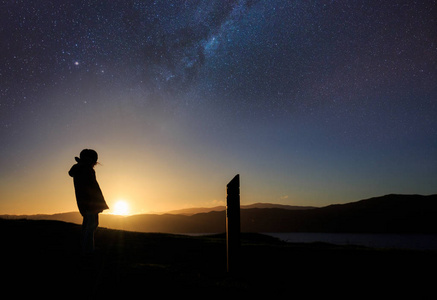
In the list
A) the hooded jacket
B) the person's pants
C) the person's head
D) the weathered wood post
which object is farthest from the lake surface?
the person's head

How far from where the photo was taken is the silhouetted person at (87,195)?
635 cm

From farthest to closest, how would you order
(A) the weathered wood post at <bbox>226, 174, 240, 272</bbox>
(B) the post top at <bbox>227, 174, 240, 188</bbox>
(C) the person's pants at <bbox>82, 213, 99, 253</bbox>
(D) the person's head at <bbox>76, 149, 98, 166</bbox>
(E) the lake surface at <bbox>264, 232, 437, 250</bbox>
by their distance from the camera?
(E) the lake surface at <bbox>264, 232, 437, 250</bbox>, (D) the person's head at <bbox>76, 149, 98, 166</bbox>, (C) the person's pants at <bbox>82, 213, 99, 253</bbox>, (B) the post top at <bbox>227, 174, 240, 188</bbox>, (A) the weathered wood post at <bbox>226, 174, 240, 272</bbox>

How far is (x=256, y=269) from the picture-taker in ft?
22.3

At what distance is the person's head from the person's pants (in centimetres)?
126

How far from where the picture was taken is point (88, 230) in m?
6.34

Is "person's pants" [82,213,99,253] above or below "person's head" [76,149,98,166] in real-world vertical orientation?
below

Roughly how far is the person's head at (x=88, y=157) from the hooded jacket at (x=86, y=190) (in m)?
0.08

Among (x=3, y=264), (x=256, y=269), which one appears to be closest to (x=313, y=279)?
(x=256, y=269)

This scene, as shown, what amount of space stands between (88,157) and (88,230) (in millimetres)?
1740

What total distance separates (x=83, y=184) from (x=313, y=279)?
5.73 meters

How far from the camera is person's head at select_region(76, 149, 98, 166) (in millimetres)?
6566

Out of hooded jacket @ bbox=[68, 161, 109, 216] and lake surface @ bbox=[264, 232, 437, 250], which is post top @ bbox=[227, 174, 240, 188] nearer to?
hooded jacket @ bbox=[68, 161, 109, 216]

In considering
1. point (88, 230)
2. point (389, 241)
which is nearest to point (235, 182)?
point (88, 230)

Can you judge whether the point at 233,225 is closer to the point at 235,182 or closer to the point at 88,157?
the point at 235,182
